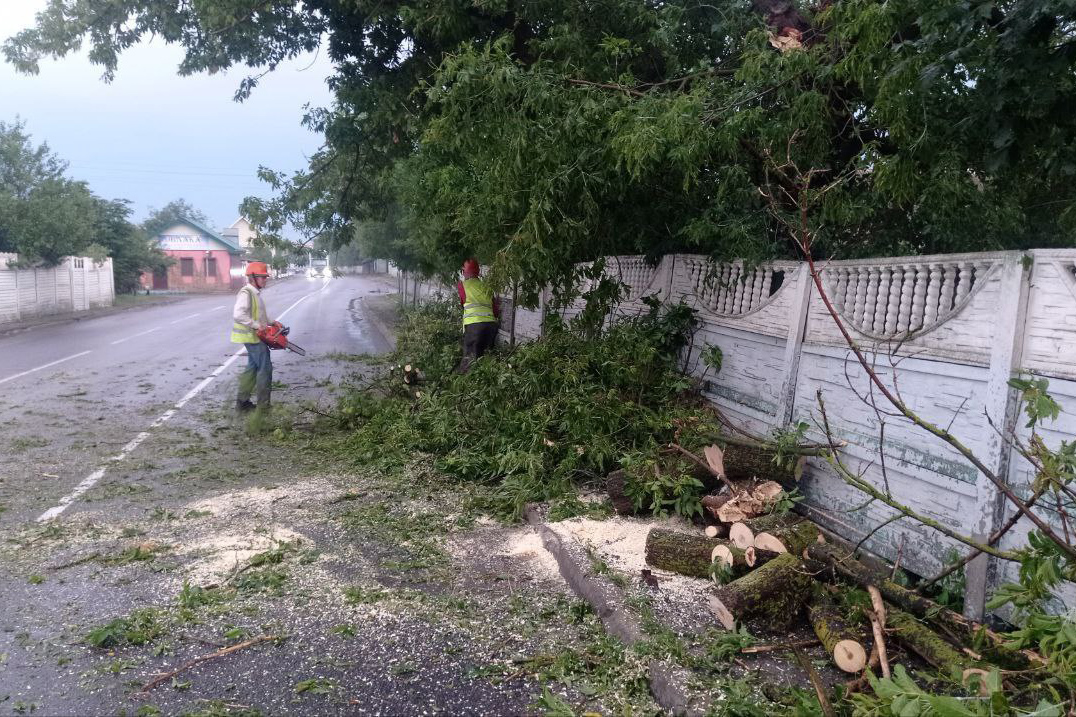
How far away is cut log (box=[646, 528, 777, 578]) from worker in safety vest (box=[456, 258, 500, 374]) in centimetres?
548

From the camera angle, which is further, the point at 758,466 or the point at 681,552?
the point at 758,466

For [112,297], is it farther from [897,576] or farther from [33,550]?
[897,576]

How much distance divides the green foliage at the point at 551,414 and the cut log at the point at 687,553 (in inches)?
23.2

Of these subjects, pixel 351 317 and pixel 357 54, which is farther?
pixel 351 317

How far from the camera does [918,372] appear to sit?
4059mm

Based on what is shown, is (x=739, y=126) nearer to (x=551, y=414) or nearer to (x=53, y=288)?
(x=551, y=414)

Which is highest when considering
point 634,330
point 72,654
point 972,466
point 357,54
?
point 357,54

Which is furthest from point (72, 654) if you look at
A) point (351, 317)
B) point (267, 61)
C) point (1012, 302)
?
point (351, 317)

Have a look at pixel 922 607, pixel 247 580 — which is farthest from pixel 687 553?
pixel 247 580

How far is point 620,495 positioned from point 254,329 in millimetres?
5736

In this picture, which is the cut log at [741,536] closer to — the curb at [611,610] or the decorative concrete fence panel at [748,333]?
the curb at [611,610]

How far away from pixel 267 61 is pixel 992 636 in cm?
1281

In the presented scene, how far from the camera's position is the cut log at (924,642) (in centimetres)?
310

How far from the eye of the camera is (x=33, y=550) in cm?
477
